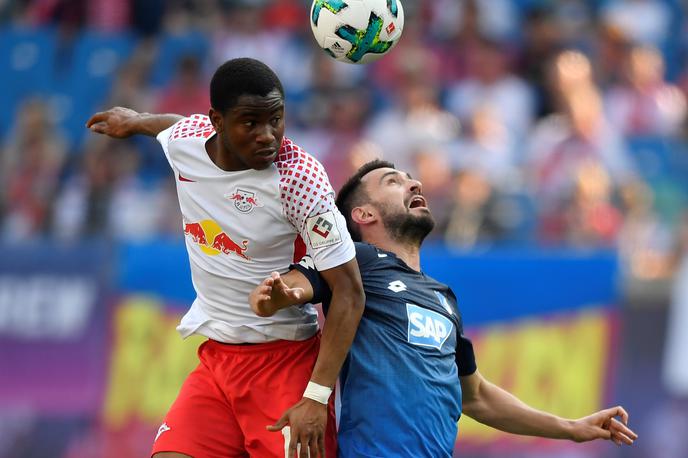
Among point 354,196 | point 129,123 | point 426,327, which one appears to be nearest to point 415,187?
point 354,196

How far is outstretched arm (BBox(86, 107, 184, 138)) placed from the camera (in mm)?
6262

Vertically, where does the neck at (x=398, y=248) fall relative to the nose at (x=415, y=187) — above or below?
below

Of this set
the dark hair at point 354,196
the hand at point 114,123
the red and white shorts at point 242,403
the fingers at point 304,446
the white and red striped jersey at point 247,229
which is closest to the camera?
the fingers at point 304,446

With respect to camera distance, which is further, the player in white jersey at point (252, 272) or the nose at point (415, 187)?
the nose at point (415, 187)

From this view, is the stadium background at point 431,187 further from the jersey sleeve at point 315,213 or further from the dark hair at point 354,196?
the jersey sleeve at point 315,213

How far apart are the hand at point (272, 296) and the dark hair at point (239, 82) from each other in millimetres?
818

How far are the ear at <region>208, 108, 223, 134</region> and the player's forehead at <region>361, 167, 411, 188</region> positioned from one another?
971mm

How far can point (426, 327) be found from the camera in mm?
5871

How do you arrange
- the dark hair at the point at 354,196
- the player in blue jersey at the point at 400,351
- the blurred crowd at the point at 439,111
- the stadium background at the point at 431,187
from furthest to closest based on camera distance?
the blurred crowd at the point at 439,111
the stadium background at the point at 431,187
the dark hair at the point at 354,196
the player in blue jersey at the point at 400,351

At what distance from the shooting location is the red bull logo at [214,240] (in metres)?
5.73

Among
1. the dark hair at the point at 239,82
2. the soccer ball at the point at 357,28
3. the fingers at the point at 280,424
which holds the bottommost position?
the fingers at the point at 280,424

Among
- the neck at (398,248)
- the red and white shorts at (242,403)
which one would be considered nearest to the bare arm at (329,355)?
the red and white shorts at (242,403)

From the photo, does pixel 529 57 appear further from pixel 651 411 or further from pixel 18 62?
pixel 18 62

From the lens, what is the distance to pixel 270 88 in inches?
213
